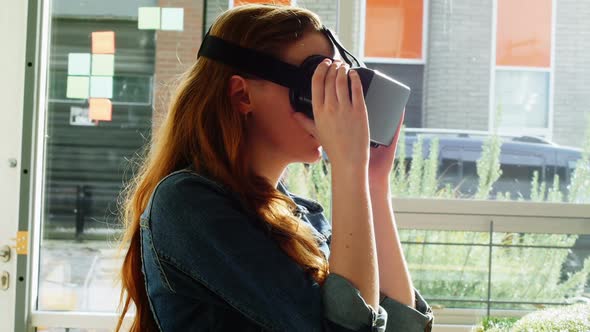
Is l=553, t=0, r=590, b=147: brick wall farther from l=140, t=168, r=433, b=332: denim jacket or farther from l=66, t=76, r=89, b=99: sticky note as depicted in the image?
l=140, t=168, r=433, b=332: denim jacket

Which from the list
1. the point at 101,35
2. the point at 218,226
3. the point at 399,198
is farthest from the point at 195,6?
the point at 218,226

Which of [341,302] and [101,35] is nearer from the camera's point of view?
[341,302]

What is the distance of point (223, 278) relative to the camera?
30.6 inches

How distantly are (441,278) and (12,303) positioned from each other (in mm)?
1901

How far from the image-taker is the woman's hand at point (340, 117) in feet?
2.88

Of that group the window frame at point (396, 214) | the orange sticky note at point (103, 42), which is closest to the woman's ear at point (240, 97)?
the window frame at point (396, 214)

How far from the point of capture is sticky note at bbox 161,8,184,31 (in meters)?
3.04

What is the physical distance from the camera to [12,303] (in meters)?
2.97

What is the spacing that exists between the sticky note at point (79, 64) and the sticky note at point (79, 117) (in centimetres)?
17

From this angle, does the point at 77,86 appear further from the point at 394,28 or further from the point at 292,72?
the point at 292,72

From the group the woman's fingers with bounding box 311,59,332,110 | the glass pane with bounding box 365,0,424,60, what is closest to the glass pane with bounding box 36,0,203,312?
the glass pane with bounding box 365,0,424,60

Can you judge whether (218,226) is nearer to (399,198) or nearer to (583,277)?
(399,198)

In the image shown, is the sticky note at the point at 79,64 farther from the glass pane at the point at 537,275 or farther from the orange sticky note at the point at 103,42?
the glass pane at the point at 537,275

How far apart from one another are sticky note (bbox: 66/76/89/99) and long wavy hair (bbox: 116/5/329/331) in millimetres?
2233
